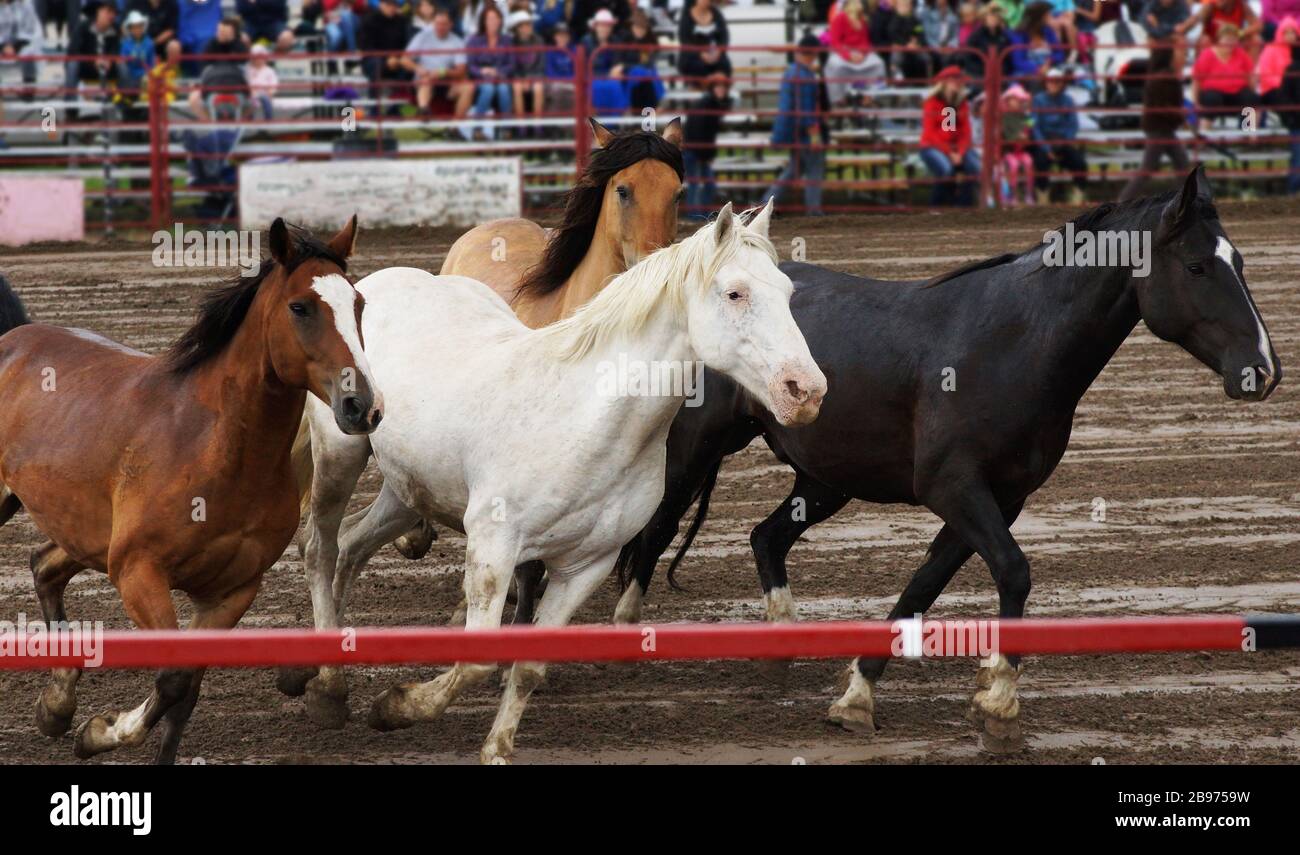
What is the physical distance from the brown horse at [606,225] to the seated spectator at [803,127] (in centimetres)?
987

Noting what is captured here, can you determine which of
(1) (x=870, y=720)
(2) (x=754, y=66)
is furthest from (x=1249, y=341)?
(2) (x=754, y=66)

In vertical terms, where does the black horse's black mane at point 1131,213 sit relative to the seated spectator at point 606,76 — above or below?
below

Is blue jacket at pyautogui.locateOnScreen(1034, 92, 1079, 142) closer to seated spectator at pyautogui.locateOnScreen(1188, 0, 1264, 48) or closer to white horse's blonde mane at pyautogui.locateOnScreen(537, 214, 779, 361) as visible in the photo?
seated spectator at pyautogui.locateOnScreen(1188, 0, 1264, 48)

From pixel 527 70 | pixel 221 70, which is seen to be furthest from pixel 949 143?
pixel 221 70

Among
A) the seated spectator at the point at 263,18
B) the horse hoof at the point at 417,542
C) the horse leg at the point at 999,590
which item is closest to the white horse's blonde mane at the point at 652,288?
the horse leg at the point at 999,590

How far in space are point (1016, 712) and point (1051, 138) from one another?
43.0ft

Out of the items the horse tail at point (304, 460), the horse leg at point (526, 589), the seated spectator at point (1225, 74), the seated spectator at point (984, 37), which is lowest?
the horse leg at point (526, 589)

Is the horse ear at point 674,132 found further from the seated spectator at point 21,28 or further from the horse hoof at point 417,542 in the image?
the seated spectator at point 21,28

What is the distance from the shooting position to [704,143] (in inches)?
675

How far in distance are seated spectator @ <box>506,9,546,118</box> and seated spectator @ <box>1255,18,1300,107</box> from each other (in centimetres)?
759

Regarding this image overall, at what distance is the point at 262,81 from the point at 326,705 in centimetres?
1287

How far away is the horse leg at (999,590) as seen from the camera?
18.5ft

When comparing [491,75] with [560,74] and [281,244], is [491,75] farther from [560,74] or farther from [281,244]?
[281,244]

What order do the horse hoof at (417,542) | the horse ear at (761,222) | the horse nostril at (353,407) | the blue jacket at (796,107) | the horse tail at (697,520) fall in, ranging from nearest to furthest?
the horse nostril at (353,407) < the horse ear at (761,222) < the horse tail at (697,520) < the horse hoof at (417,542) < the blue jacket at (796,107)
